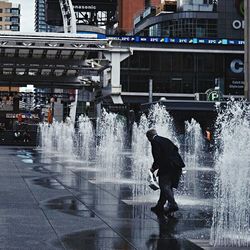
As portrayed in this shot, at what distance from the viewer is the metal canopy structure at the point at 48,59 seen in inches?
1837

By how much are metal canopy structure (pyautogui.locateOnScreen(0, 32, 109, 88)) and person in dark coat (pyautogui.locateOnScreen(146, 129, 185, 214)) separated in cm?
3505

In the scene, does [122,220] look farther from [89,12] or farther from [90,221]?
[89,12]

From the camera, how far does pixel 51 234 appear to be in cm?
955

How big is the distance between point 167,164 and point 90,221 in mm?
1853

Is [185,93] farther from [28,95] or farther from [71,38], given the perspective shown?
[71,38]

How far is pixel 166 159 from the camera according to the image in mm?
11688

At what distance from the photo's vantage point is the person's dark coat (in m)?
11.7

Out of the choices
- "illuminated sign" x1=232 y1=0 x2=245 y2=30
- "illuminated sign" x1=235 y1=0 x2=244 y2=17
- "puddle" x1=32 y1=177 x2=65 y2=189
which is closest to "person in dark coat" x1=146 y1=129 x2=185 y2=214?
"puddle" x1=32 y1=177 x2=65 y2=189

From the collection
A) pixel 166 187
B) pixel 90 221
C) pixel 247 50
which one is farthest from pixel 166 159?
pixel 247 50

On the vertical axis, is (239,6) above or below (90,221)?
above

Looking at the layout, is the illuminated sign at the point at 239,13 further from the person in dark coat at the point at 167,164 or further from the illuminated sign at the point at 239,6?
the person in dark coat at the point at 167,164

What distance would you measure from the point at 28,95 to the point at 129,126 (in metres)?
28.7

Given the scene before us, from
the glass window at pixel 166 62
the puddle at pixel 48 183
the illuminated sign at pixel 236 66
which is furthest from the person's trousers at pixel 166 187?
the illuminated sign at pixel 236 66

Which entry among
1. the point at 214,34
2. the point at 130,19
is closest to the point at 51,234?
the point at 214,34
